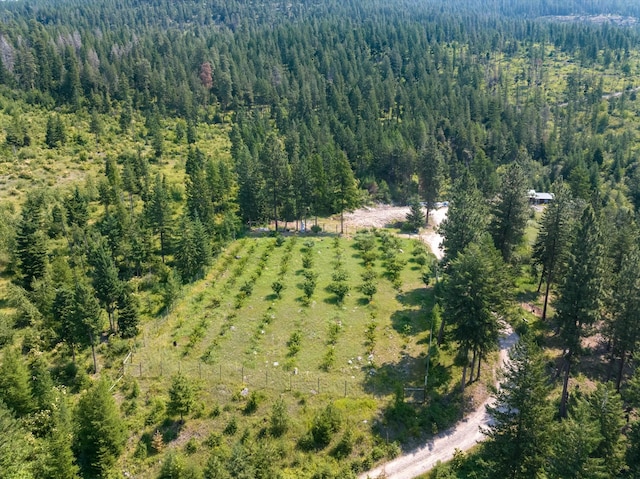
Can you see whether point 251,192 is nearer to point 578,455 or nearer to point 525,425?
point 525,425

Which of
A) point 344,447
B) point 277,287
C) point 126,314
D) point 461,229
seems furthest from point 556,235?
point 126,314

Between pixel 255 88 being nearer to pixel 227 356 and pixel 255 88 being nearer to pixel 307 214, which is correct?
pixel 307 214

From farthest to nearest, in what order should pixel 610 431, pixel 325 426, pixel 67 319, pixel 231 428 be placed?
pixel 67 319
pixel 231 428
pixel 325 426
pixel 610 431

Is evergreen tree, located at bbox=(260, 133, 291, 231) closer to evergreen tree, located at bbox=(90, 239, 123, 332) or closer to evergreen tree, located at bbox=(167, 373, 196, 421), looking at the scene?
evergreen tree, located at bbox=(90, 239, 123, 332)

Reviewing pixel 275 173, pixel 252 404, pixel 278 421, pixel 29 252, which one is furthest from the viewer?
pixel 275 173

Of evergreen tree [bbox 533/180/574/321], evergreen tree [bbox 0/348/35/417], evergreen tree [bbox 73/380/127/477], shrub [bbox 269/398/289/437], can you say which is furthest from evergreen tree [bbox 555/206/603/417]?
evergreen tree [bbox 0/348/35/417]

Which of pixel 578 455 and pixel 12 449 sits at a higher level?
pixel 578 455

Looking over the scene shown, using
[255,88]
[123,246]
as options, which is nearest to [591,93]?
[255,88]

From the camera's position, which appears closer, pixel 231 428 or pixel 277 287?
pixel 231 428
